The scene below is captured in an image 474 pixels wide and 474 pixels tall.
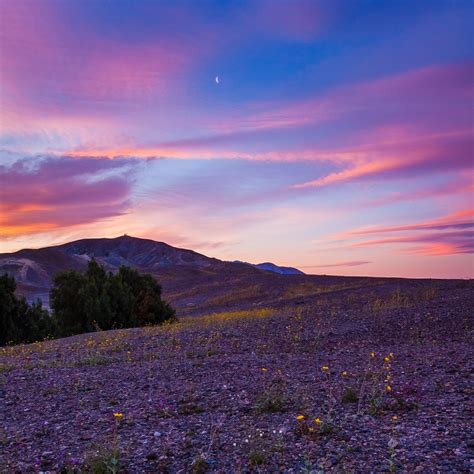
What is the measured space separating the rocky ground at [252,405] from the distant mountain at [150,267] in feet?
89.9

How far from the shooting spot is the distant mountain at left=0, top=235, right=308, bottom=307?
5006 cm

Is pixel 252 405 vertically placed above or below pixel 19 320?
below

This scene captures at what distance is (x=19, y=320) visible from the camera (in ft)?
77.0

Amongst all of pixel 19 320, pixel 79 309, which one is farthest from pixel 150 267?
pixel 19 320

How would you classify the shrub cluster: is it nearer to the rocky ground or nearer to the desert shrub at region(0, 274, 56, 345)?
the desert shrub at region(0, 274, 56, 345)

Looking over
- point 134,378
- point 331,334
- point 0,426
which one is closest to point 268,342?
point 331,334

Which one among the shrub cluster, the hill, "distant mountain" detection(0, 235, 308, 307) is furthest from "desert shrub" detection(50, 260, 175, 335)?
"distant mountain" detection(0, 235, 308, 307)

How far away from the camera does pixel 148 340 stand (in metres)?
14.7

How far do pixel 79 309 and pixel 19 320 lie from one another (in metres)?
2.70

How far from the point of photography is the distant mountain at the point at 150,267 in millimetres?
50062

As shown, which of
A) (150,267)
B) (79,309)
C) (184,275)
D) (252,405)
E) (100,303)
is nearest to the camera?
(252,405)

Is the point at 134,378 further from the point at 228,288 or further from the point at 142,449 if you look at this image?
the point at 228,288

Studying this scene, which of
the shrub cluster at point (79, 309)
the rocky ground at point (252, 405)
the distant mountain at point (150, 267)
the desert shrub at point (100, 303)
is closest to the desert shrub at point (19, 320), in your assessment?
the shrub cluster at point (79, 309)

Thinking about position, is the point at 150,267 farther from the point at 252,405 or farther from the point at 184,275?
the point at 252,405
